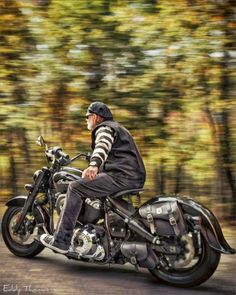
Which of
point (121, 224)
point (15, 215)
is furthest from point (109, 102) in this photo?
point (121, 224)

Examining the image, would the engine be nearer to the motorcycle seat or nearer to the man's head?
the motorcycle seat

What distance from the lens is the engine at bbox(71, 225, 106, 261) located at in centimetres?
566

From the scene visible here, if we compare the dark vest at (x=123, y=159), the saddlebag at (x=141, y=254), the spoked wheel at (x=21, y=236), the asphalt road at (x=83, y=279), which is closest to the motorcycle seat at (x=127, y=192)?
the dark vest at (x=123, y=159)

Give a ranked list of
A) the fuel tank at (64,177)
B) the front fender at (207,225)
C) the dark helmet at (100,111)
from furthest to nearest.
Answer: the fuel tank at (64,177) → the dark helmet at (100,111) → the front fender at (207,225)

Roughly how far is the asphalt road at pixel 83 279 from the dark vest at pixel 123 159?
42.9 inches

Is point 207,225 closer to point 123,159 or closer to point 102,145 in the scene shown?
point 123,159

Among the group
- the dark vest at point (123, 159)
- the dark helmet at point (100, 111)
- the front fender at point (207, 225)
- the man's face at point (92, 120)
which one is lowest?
the front fender at point (207, 225)

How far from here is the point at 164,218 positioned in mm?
5367

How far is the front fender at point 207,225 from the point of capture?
5.13m

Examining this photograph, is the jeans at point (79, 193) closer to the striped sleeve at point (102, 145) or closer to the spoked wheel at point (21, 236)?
the striped sleeve at point (102, 145)

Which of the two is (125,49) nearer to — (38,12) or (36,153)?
(38,12)

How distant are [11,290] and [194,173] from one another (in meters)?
5.17

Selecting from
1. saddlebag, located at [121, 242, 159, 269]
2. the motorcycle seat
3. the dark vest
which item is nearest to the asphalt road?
saddlebag, located at [121, 242, 159, 269]

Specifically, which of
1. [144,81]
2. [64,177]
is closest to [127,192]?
[64,177]
